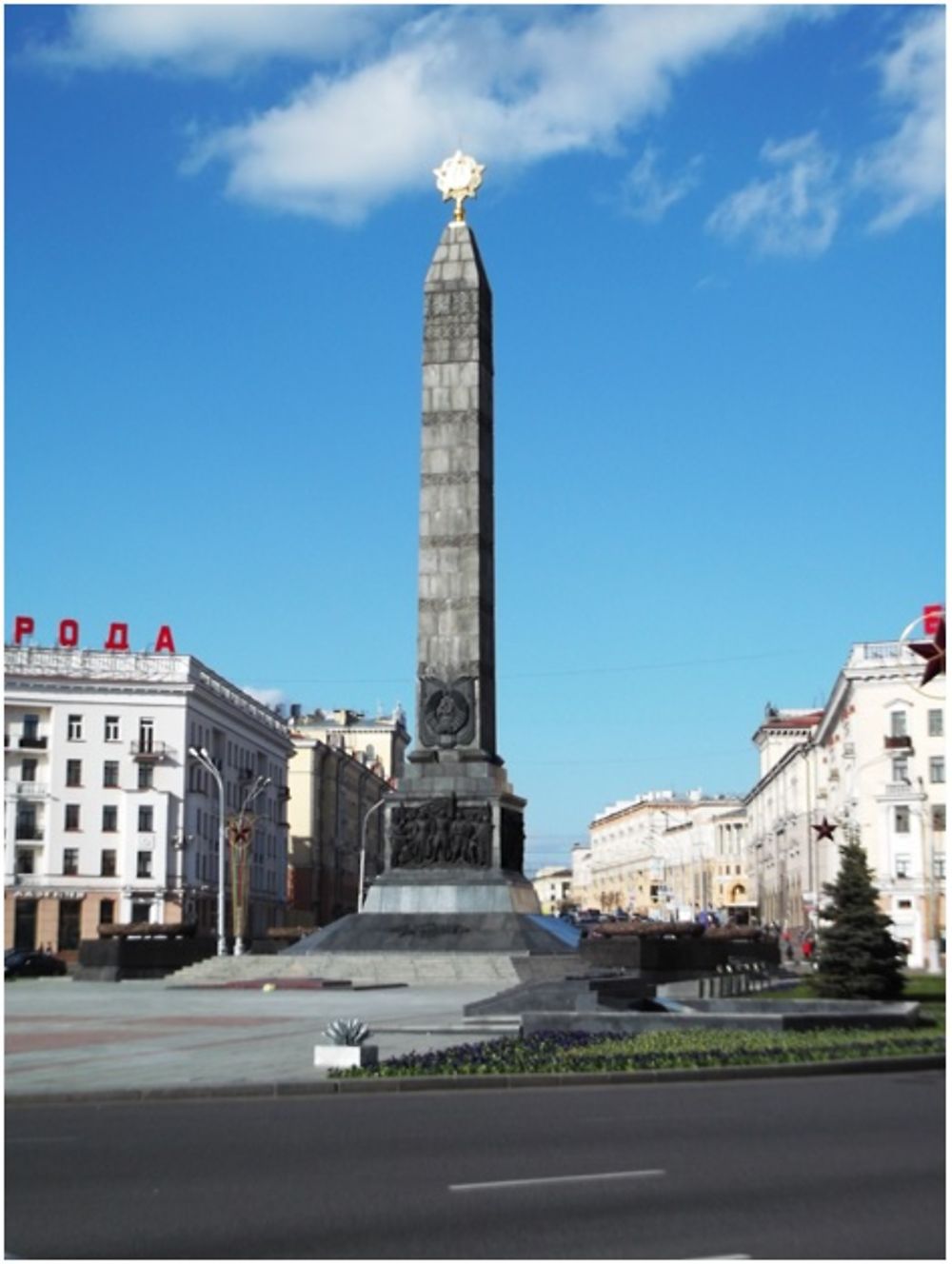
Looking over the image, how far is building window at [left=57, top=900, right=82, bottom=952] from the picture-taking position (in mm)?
79125

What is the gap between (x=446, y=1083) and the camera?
647 inches

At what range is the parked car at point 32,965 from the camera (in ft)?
169

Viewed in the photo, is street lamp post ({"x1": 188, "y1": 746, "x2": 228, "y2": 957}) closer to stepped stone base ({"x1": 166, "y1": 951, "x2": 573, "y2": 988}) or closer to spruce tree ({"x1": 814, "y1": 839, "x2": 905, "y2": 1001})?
stepped stone base ({"x1": 166, "y1": 951, "x2": 573, "y2": 988})

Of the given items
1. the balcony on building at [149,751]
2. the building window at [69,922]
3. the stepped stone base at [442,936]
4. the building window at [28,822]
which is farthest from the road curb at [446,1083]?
the building window at [28,822]

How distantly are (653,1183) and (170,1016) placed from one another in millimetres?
18233

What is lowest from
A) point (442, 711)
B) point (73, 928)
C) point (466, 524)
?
point (73, 928)

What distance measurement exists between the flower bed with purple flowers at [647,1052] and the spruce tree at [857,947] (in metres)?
4.98

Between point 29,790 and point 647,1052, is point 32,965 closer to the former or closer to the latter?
point 29,790

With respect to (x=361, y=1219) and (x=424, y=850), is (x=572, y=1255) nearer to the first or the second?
(x=361, y=1219)

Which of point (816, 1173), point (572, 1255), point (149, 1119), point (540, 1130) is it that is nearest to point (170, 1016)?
point (149, 1119)

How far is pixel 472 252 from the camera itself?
43.5 meters

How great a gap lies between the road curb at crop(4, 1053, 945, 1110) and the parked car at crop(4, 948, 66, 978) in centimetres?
3677

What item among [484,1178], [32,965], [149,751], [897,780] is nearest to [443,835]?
[32,965]

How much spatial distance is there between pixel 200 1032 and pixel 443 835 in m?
16.7
